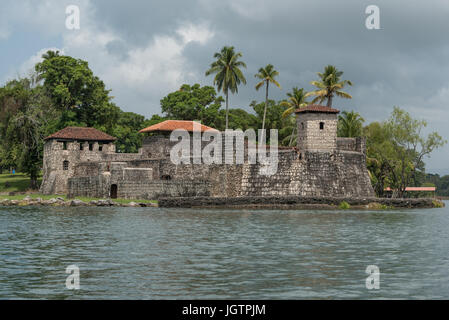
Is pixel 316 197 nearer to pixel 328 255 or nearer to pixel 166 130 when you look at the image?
pixel 166 130

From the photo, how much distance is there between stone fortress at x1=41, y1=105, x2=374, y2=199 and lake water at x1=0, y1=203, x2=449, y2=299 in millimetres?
15051

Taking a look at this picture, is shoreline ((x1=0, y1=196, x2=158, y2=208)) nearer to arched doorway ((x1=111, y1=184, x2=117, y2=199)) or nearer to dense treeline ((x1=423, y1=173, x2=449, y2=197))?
arched doorway ((x1=111, y1=184, x2=117, y2=199))

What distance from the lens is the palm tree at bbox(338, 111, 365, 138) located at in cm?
6300

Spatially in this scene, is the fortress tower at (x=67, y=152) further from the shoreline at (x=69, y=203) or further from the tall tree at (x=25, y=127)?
the shoreline at (x=69, y=203)

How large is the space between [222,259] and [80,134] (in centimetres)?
4526

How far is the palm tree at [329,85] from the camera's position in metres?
61.8

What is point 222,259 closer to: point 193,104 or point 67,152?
point 67,152

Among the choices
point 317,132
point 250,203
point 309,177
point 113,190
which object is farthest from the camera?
point 113,190

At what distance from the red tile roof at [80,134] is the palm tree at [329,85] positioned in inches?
924

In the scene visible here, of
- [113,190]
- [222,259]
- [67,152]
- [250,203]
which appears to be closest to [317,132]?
[250,203]

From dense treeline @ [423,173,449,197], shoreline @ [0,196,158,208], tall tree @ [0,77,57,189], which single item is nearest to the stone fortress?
shoreline @ [0,196,158,208]

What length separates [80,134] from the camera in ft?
199

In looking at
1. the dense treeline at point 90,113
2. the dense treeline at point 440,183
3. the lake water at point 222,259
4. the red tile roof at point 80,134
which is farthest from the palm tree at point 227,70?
the dense treeline at point 440,183

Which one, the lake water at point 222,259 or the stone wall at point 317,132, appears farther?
the stone wall at point 317,132
